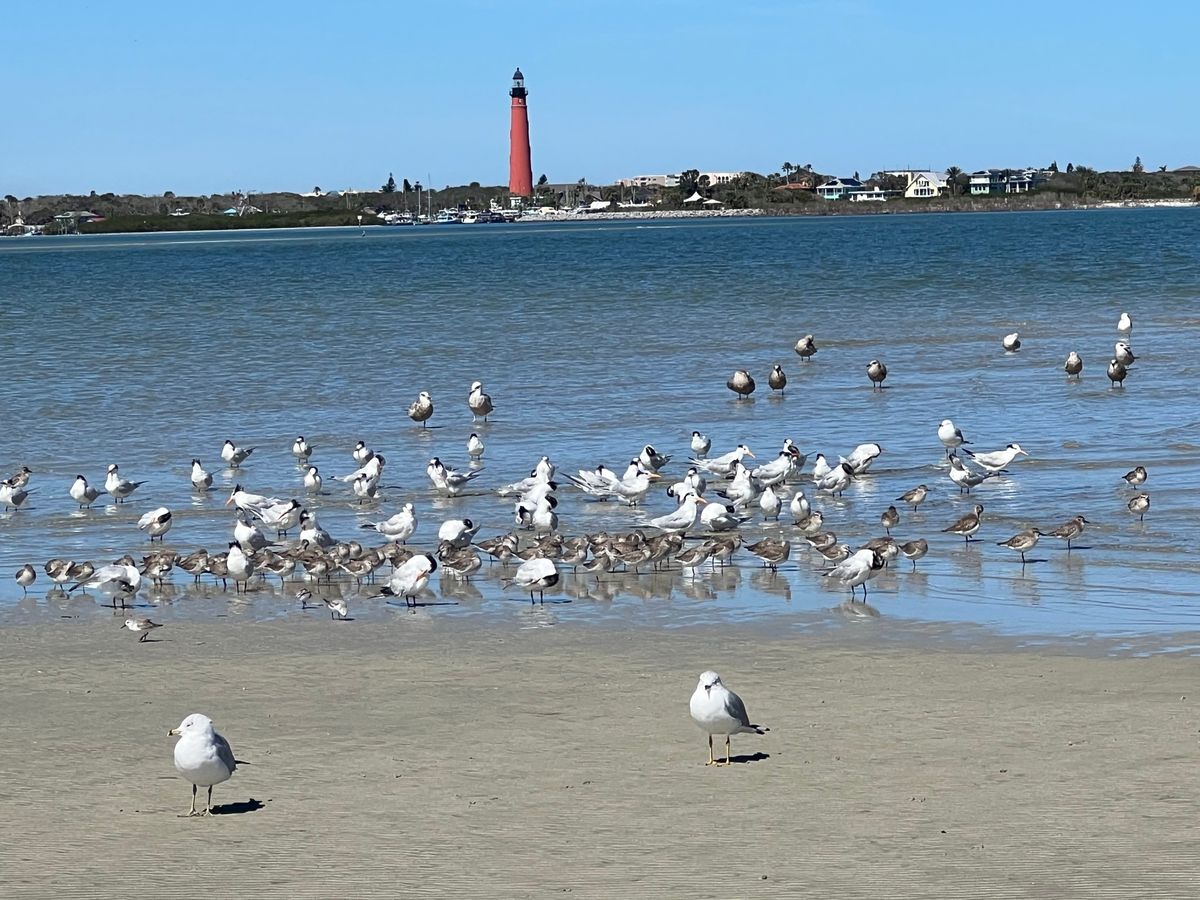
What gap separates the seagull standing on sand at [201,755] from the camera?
8.96m

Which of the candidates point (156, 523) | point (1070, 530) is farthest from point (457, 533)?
point (1070, 530)

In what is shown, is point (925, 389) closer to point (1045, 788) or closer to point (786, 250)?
point (1045, 788)

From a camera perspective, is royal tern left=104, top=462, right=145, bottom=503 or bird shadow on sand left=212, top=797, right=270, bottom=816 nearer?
bird shadow on sand left=212, top=797, right=270, bottom=816

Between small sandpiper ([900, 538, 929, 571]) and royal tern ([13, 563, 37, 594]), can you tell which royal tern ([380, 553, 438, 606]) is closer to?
royal tern ([13, 563, 37, 594])

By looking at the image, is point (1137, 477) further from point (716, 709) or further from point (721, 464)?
point (716, 709)

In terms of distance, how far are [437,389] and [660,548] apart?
1705cm

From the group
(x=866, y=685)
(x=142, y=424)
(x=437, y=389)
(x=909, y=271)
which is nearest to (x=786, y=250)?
(x=909, y=271)

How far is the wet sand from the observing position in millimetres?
8133

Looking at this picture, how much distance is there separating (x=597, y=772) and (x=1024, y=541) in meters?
6.96

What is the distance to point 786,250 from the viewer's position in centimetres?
9169

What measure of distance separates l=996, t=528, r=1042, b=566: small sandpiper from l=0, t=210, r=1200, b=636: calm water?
136mm

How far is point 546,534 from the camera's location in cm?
1725

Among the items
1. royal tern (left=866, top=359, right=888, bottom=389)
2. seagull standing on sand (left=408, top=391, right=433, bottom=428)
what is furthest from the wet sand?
royal tern (left=866, top=359, right=888, bottom=389)

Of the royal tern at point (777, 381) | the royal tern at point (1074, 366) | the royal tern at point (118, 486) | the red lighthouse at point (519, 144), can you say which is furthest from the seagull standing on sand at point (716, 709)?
the red lighthouse at point (519, 144)
